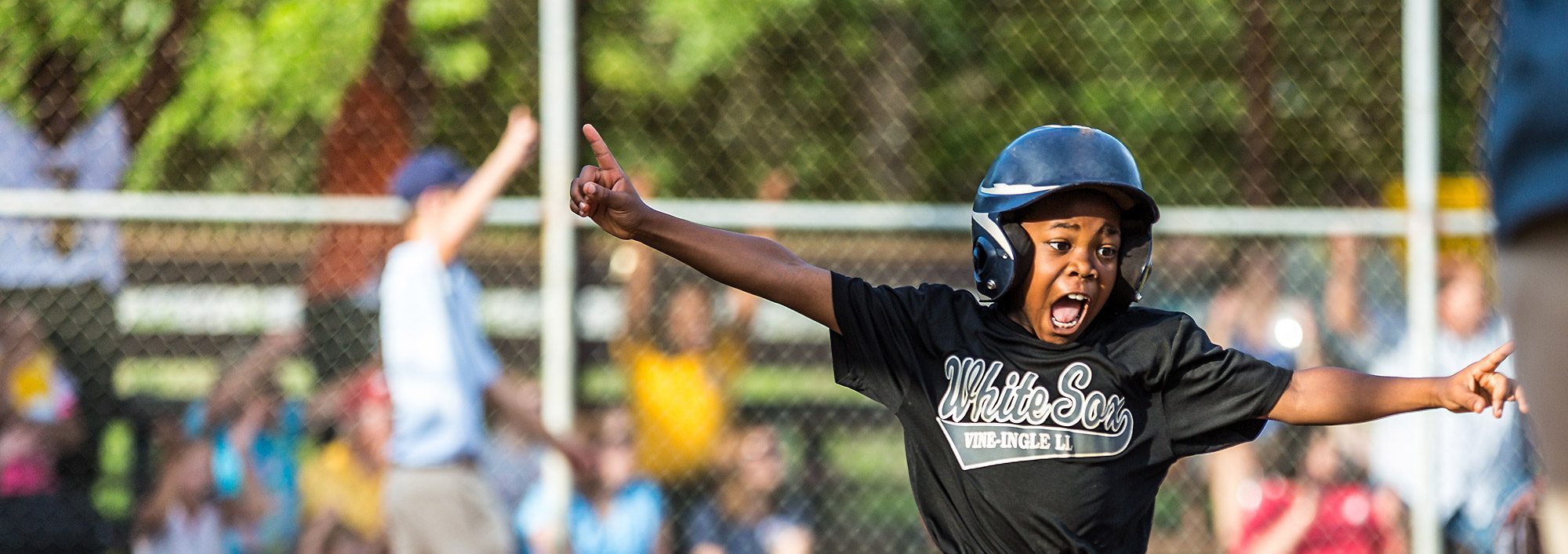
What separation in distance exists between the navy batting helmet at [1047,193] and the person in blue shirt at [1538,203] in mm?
1711

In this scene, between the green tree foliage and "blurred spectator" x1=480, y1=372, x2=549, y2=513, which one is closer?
"blurred spectator" x1=480, y1=372, x2=549, y2=513

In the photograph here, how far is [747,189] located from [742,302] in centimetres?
261

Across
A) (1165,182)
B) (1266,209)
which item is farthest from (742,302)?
(1165,182)

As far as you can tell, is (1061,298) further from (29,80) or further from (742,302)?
(29,80)

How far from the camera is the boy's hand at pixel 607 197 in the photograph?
277 centimetres

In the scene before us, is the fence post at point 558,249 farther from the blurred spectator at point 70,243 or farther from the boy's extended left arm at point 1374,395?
the boy's extended left arm at point 1374,395

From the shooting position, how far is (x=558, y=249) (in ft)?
20.7

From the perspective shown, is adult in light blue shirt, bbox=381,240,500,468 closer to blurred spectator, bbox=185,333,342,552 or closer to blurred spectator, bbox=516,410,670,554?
blurred spectator, bbox=516,410,670,554

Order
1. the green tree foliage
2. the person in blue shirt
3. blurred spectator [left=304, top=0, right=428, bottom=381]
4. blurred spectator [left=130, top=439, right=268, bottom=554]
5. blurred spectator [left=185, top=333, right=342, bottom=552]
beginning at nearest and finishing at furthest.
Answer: the person in blue shirt < blurred spectator [left=130, top=439, right=268, bottom=554] < blurred spectator [left=185, top=333, right=342, bottom=552] < blurred spectator [left=304, top=0, right=428, bottom=381] < the green tree foliage

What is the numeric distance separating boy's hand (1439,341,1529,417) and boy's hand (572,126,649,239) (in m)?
1.66

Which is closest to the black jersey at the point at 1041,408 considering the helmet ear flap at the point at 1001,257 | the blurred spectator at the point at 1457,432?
the helmet ear flap at the point at 1001,257

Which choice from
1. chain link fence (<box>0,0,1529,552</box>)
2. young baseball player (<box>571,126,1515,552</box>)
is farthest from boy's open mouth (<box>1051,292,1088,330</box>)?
chain link fence (<box>0,0,1529,552</box>)

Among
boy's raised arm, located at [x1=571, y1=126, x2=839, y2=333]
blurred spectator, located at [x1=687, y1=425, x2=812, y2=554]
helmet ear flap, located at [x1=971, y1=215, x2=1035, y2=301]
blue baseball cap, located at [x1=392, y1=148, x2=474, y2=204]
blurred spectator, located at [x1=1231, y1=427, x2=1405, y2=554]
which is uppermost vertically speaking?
blue baseball cap, located at [x1=392, y1=148, x2=474, y2=204]

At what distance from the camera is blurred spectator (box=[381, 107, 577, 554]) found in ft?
19.5
